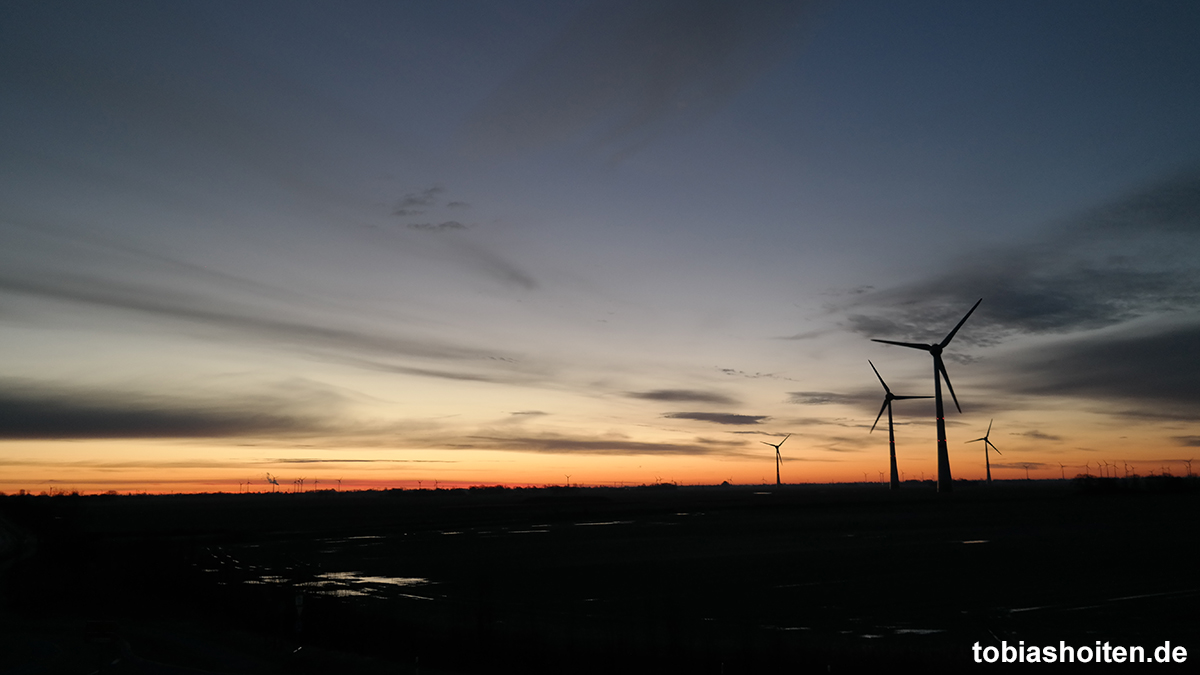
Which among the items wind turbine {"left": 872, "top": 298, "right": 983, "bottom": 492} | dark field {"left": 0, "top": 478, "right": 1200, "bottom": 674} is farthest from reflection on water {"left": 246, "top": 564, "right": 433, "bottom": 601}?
wind turbine {"left": 872, "top": 298, "right": 983, "bottom": 492}

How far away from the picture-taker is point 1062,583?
38000 millimetres

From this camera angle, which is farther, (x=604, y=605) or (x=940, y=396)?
(x=940, y=396)

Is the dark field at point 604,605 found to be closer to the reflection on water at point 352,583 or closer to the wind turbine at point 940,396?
the reflection on water at point 352,583

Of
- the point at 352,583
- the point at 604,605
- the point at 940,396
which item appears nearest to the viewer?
the point at 604,605

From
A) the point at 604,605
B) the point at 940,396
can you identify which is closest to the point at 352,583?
the point at 604,605

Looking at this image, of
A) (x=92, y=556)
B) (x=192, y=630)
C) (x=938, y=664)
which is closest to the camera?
(x=938, y=664)

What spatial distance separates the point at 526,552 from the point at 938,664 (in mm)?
47018

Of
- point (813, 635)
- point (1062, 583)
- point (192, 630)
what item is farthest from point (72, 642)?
point (1062, 583)

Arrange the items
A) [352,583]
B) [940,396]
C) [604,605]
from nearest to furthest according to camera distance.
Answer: [604,605] < [352,583] < [940,396]

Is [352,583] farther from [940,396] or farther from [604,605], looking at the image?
[940,396]

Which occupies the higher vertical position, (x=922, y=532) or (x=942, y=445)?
(x=942, y=445)

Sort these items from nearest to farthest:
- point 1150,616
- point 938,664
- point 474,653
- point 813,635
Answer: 1. point 938,664
2. point 474,653
3. point 813,635
4. point 1150,616

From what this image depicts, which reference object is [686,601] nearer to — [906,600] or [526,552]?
[906,600]

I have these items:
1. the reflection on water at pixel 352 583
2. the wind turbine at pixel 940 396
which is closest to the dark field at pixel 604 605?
the reflection on water at pixel 352 583
